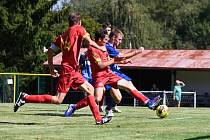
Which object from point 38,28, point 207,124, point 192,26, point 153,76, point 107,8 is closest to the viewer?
point 207,124

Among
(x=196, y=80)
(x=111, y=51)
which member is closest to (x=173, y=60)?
(x=196, y=80)

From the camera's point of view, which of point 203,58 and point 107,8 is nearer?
point 203,58

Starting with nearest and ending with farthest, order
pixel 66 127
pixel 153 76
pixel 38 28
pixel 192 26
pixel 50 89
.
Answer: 1. pixel 66 127
2. pixel 50 89
3. pixel 153 76
4. pixel 38 28
5. pixel 192 26

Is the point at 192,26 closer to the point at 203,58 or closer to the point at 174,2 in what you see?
the point at 174,2

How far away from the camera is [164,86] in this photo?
4000 centimetres

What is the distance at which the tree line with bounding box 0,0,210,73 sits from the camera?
153 feet

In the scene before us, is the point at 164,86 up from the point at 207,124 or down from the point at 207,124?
down

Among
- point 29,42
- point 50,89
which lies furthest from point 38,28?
point 50,89

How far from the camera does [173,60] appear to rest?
38812 millimetres

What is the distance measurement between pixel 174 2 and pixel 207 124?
70.3 m

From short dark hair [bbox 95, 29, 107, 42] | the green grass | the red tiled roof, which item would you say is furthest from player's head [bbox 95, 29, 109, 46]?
the red tiled roof

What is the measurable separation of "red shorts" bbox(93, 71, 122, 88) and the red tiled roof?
24.7 meters

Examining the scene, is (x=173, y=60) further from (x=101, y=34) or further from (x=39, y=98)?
(x=39, y=98)

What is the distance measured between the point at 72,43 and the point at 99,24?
4999cm
